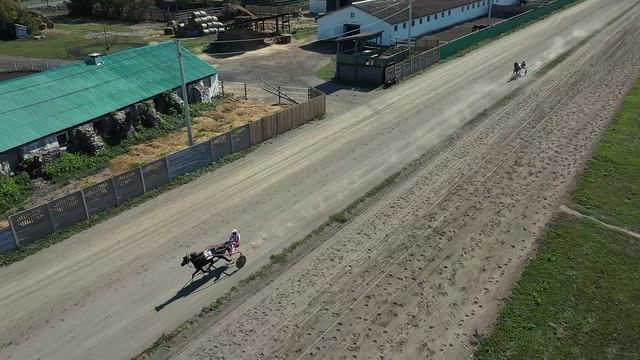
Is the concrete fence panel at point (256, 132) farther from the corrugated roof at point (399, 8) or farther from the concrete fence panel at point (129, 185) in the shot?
the corrugated roof at point (399, 8)

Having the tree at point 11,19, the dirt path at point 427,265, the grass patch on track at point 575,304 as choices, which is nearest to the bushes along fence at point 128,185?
the dirt path at point 427,265

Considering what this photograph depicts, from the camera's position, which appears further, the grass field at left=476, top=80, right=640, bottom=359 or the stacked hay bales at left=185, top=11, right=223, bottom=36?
the stacked hay bales at left=185, top=11, right=223, bottom=36

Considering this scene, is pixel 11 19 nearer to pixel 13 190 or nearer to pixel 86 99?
pixel 86 99

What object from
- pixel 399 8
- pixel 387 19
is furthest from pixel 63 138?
pixel 399 8

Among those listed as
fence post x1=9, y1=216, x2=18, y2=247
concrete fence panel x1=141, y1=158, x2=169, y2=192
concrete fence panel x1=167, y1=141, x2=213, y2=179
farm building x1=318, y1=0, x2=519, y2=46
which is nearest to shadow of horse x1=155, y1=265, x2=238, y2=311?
fence post x1=9, y1=216, x2=18, y2=247

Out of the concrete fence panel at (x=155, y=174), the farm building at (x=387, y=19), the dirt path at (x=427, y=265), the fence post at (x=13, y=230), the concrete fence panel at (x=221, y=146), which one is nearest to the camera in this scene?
the dirt path at (x=427, y=265)

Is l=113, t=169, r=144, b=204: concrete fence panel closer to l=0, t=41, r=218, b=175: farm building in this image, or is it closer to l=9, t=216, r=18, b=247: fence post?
l=9, t=216, r=18, b=247: fence post
